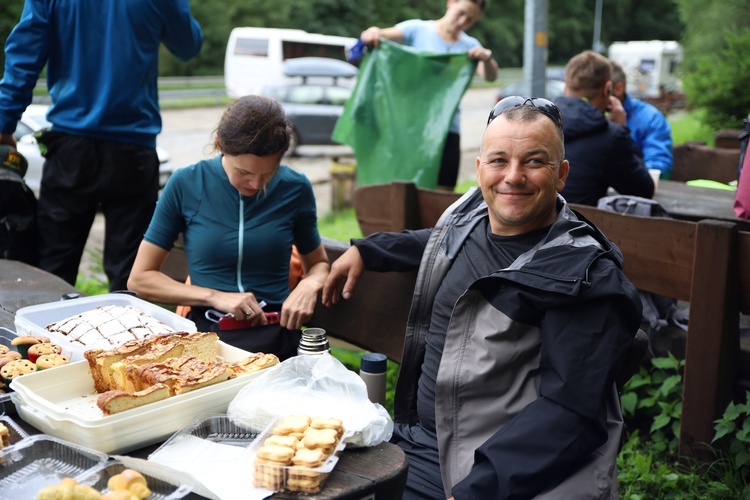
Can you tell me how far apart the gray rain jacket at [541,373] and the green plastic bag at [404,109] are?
13.4 ft

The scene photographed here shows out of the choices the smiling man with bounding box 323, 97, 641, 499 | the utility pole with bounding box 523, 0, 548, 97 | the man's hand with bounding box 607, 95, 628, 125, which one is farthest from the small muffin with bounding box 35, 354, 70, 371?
the utility pole with bounding box 523, 0, 548, 97

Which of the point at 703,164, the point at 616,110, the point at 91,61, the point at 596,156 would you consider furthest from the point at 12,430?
the point at 703,164

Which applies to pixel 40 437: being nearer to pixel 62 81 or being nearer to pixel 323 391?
pixel 323 391

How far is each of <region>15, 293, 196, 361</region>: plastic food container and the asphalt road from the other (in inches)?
162

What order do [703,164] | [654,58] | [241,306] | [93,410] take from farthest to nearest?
1. [654,58]
2. [703,164]
3. [241,306]
4. [93,410]

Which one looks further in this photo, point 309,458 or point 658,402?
point 658,402

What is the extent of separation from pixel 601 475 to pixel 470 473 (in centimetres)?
31

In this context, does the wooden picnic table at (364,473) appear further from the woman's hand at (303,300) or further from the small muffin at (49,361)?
the woman's hand at (303,300)

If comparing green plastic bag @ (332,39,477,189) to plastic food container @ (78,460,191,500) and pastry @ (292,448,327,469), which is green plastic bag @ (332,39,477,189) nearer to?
pastry @ (292,448,327,469)

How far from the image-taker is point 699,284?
3.08 metres

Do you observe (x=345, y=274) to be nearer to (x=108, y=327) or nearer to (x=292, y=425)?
(x=108, y=327)

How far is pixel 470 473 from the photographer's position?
2010mm

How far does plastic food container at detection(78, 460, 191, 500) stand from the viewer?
1.58m

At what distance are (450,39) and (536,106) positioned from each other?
13.2 feet
